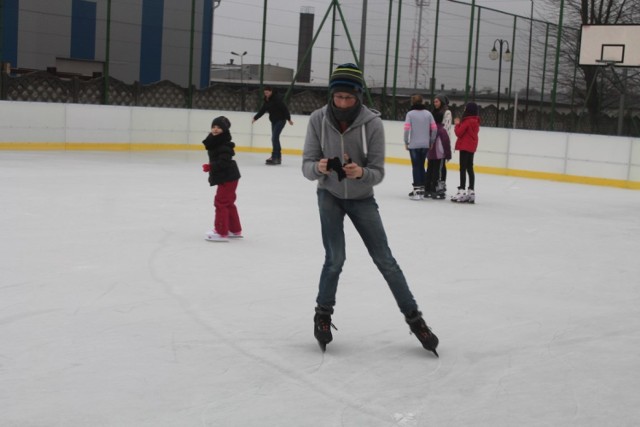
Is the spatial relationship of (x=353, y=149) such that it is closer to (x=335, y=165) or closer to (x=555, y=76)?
(x=335, y=165)

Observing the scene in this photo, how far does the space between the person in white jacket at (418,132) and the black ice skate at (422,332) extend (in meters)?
7.57

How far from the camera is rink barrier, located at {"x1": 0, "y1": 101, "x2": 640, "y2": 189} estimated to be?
1689 centimetres

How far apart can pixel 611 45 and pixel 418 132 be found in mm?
9753

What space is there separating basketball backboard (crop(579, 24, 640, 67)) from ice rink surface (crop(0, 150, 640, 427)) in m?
10.6

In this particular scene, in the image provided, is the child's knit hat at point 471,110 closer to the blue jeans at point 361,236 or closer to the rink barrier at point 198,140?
the rink barrier at point 198,140

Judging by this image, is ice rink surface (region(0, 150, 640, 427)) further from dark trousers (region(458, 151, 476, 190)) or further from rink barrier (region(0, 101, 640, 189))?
rink barrier (region(0, 101, 640, 189))

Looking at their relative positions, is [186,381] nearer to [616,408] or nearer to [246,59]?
[616,408]

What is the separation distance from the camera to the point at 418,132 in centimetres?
1211

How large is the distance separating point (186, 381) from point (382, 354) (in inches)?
41.6

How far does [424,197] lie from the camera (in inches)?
496

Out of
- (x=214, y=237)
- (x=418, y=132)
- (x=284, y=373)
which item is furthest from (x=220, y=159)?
(x=418, y=132)

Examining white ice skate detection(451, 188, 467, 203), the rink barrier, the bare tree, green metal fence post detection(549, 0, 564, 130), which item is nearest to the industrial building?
the rink barrier

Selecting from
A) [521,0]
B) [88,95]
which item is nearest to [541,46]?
[521,0]

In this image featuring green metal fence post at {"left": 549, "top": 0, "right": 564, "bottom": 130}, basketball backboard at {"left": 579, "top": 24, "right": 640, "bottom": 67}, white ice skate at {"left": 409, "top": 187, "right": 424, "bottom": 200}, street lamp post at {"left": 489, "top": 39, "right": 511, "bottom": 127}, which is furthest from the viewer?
street lamp post at {"left": 489, "top": 39, "right": 511, "bottom": 127}
